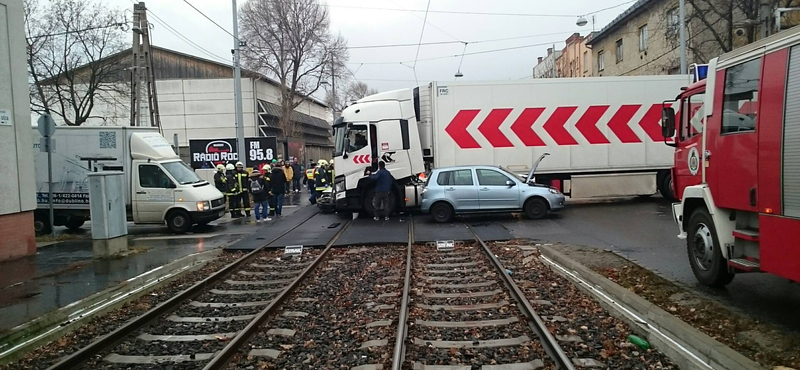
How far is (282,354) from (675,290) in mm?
4788

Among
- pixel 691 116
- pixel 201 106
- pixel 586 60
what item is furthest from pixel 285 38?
pixel 691 116

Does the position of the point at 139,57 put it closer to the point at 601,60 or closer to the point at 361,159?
the point at 361,159

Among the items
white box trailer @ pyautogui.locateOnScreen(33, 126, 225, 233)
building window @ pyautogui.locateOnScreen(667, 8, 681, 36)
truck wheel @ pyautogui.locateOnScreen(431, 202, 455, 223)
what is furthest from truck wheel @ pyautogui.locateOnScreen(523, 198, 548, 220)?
building window @ pyautogui.locateOnScreen(667, 8, 681, 36)

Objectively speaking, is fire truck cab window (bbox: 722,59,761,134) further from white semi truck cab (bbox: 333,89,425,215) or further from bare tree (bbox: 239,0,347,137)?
bare tree (bbox: 239,0,347,137)

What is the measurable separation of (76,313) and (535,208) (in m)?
10.9

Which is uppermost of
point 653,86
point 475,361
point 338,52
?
point 338,52

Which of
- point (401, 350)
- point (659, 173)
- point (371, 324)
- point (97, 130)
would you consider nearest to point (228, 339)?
point (371, 324)

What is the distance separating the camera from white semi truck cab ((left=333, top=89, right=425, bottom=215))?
52.3 ft

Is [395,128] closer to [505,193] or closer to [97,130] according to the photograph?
[505,193]

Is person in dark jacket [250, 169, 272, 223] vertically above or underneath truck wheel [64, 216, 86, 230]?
above

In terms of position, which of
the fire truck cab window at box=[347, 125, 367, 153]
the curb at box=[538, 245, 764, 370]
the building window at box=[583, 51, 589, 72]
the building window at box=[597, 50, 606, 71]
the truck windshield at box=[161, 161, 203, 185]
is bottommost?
the curb at box=[538, 245, 764, 370]

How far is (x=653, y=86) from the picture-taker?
56.8ft

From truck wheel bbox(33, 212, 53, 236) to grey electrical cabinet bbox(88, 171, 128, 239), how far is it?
5.91 m

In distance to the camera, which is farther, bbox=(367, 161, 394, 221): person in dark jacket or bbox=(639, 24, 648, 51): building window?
bbox=(639, 24, 648, 51): building window
